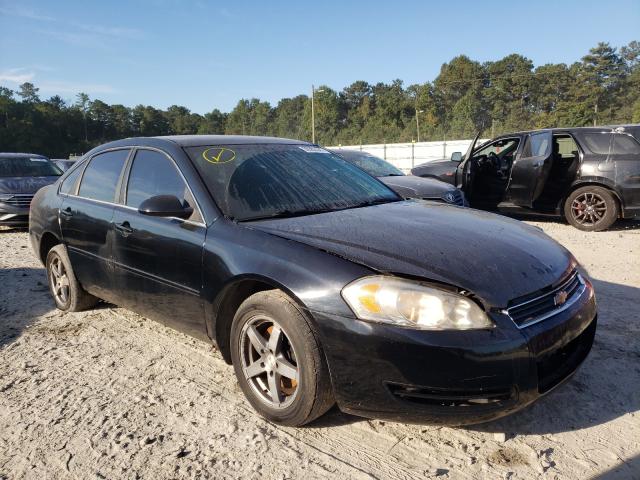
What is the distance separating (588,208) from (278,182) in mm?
6560

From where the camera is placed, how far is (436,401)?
82.5 inches

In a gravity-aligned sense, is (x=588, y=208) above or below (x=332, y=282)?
below

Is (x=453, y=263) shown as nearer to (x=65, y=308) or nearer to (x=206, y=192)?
(x=206, y=192)

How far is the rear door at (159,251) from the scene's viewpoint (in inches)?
113

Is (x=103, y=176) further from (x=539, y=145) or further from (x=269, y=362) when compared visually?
(x=539, y=145)

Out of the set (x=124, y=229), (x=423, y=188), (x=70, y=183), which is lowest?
(x=423, y=188)

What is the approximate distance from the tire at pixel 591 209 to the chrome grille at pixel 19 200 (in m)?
9.71

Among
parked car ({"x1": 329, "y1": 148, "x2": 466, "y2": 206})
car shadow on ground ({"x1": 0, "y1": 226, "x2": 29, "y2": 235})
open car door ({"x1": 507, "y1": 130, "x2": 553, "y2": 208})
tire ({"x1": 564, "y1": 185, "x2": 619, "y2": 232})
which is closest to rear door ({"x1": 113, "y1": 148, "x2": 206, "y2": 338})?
parked car ({"x1": 329, "y1": 148, "x2": 466, "y2": 206})

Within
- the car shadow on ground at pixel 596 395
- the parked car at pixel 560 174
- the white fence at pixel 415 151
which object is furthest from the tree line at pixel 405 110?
the car shadow on ground at pixel 596 395

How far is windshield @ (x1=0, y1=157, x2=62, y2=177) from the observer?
10.1 metres

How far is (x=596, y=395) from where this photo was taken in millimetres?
2723

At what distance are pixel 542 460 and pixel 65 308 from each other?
4.02 metres

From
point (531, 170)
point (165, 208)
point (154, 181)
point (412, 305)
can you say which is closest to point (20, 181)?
point (154, 181)

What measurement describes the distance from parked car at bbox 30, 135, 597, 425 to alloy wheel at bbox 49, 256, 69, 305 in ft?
2.66
